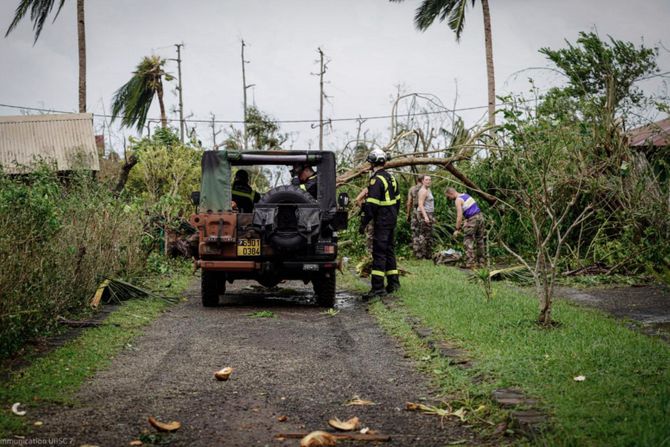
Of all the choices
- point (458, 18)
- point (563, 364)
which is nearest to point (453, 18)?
point (458, 18)

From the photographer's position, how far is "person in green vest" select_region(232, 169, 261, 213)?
1382cm

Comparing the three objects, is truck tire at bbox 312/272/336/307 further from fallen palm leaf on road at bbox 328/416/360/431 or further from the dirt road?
fallen palm leaf on road at bbox 328/416/360/431

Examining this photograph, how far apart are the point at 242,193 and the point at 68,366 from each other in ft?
22.1

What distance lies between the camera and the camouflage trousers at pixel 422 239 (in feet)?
65.6

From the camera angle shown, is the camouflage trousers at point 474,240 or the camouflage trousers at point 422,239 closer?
the camouflage trousers at point 474,240

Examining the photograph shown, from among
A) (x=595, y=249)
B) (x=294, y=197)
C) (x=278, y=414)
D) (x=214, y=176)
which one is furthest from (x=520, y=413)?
(x=595, y=249)

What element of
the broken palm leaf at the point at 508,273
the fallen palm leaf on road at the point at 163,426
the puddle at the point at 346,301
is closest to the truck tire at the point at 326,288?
the puddle at the point at 346,301

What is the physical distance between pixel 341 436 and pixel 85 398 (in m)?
2.18

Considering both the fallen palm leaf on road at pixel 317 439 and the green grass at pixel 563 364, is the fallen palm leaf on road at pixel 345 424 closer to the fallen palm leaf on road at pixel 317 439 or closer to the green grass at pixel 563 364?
the fallen palm leaf on road at pixel 317 439

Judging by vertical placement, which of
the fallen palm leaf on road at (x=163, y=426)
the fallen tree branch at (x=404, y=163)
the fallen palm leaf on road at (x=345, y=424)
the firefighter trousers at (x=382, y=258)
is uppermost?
the fallen tree branch at (x=404, y=163)

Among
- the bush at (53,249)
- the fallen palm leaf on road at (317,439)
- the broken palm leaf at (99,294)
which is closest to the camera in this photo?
the fallen palm leaf on road at (317,439)

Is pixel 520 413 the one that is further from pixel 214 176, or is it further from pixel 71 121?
Answer: pixel 71 121

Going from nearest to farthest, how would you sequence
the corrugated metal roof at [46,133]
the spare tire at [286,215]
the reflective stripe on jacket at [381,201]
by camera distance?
the spare tire at [286,215]
the reflective stripe on jacket at [381,201]
the corrugated metal roof at [46,133]

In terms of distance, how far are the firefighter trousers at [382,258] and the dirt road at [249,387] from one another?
85.3 inches
